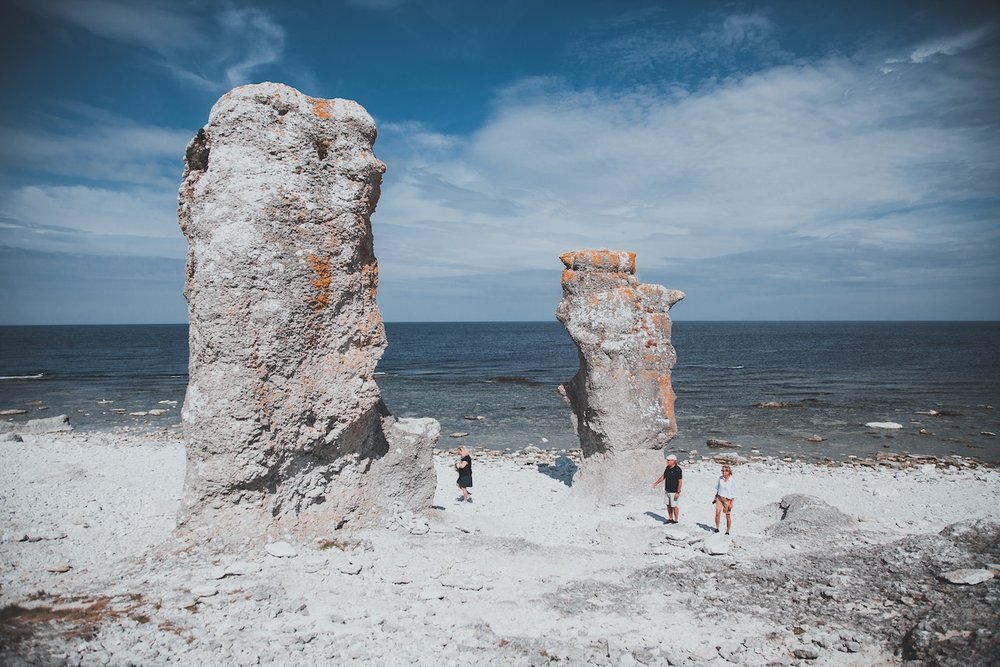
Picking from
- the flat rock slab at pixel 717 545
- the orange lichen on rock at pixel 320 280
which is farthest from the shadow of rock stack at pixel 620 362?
the orange lichen on rock at pixel 320 280

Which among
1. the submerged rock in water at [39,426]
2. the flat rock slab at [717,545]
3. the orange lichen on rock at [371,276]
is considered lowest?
the submerged rock in water at [39,426]

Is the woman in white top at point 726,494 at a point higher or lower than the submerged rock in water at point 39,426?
higher

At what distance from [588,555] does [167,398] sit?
3329 cm

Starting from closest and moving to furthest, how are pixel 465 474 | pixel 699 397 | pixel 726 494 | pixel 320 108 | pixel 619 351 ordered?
pixel 320 108, pixel 726 494, pixel 619 351, pixel 465 474, pixel 699 397

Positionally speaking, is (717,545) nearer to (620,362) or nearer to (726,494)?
(726,494)

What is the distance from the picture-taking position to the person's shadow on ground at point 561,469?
17494 millimetres

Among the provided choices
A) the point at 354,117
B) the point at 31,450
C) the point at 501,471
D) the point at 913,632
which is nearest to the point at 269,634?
the point at 913,632

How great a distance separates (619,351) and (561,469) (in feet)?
19.6

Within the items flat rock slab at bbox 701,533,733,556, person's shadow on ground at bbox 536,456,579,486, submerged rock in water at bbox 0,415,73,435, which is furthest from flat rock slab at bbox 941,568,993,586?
submerged rock in water at bbox 0,415,73,435

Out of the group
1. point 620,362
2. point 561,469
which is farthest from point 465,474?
point 561,469

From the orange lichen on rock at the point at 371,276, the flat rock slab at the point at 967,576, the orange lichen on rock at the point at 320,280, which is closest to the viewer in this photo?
the flat rock slab at the point at 967,576

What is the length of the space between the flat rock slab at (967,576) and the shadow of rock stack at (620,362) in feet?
22.9

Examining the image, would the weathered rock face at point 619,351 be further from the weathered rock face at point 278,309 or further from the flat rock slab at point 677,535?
the weathered rock face at point 278,309

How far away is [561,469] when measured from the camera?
61.3ft
